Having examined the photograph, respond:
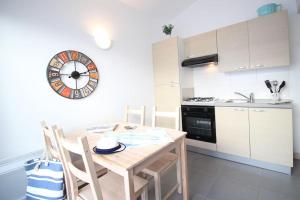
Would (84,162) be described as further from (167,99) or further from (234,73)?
(234,73)

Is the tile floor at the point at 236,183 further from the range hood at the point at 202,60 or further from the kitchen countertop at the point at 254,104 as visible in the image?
the range hood at the point at 202,60

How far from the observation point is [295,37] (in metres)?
2.19

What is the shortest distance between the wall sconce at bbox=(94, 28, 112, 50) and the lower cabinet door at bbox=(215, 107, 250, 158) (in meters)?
1.95

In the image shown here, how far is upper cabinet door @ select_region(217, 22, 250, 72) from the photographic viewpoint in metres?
2.30

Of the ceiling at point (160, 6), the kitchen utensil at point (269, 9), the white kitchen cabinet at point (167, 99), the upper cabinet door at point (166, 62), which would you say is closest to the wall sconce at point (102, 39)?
the ceiling at point (160, 6)

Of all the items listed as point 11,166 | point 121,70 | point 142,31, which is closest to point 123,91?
point 121,70

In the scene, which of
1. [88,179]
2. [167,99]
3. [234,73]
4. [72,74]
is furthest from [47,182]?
[234,73]

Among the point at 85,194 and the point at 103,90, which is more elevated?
the point at 103,90

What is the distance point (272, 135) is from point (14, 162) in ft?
9.88

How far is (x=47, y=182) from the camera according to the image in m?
1.36

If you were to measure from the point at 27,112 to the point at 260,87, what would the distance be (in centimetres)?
318

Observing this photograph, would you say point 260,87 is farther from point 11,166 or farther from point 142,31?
point 11,166

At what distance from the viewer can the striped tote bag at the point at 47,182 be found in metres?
1.35

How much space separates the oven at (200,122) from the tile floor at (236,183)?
0.45 metres
